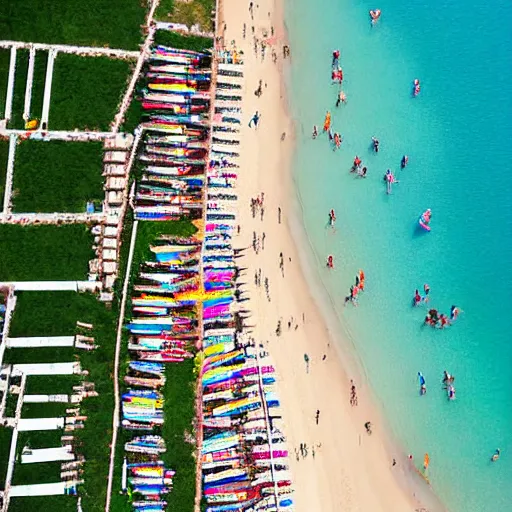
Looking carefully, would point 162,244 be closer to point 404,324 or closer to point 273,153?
point 273,153

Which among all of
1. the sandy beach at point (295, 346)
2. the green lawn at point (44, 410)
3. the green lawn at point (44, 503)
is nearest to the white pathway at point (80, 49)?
the sandy beach at point (295, 346)

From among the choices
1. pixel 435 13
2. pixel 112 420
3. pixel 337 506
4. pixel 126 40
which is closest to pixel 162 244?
pixel 112 420

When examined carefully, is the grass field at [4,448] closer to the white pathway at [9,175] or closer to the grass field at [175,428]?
the grass field at [175,428]

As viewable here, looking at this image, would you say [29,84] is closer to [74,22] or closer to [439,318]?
[74,22]

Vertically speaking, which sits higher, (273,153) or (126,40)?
(126,40)

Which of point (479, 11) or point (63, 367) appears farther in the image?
point (479, 11)

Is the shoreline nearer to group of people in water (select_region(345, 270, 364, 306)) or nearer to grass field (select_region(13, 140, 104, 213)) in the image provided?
group of people in water (select_region(345, 270, 364, 306))

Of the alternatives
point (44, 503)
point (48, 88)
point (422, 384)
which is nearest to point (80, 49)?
point (48, 88)
